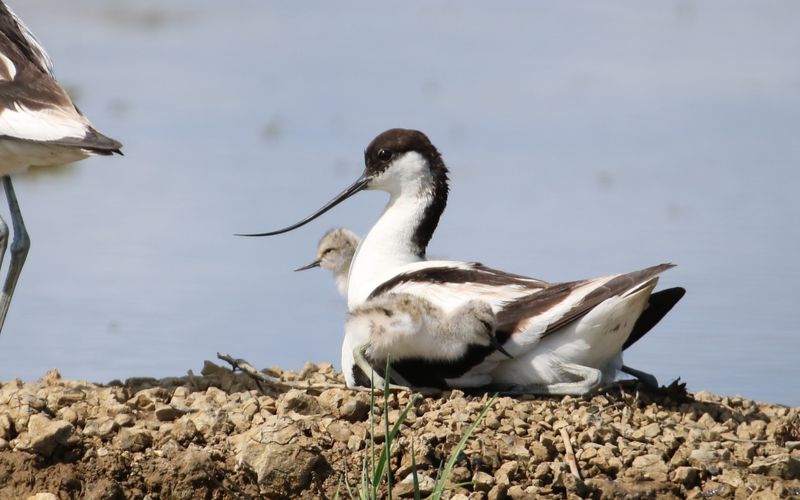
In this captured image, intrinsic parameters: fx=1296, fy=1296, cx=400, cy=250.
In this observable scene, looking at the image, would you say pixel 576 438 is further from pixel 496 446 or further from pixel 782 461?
pixel 782 461

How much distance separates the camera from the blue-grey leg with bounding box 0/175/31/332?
5.70 meters

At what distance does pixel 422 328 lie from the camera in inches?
193

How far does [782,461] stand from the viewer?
15.4 ft

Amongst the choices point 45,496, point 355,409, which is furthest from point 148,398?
point 355,409

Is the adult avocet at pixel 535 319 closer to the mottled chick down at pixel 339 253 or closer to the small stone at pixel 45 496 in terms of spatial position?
the mottled chick down at pixel 339 253

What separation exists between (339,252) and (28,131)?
1.89 m

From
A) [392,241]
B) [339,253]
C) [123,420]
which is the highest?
[339,253]

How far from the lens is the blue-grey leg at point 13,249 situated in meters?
5.70

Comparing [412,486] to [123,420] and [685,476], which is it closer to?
[685,476]

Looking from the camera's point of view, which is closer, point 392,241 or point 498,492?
point 498,492

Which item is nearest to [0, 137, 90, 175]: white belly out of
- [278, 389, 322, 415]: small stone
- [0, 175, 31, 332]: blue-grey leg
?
[0, 175, 31, 332]: blue-grey leg

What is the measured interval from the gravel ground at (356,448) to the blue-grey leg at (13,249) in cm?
84

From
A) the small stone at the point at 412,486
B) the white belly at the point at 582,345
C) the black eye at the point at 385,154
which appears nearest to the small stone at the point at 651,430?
the white belly at the point at 582,345

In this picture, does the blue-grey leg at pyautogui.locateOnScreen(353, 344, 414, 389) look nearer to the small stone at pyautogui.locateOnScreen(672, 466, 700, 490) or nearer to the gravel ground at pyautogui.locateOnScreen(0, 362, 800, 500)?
the gravel ground at pyautogui.locateOnScreen(0, 362, 800, 500)
